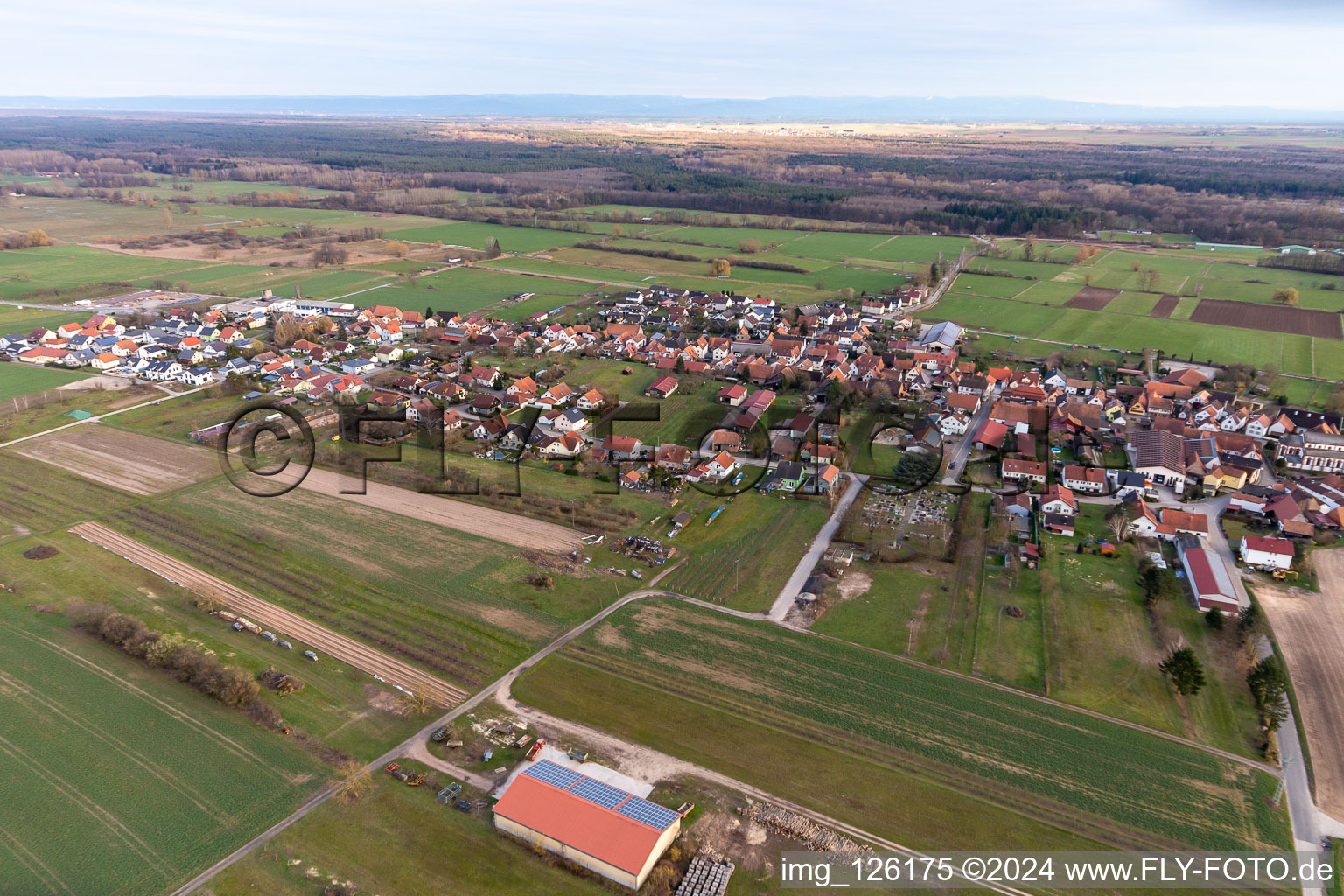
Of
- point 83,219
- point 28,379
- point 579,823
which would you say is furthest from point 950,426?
point 83,219

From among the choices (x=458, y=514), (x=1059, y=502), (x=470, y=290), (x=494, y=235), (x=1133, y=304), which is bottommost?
(x=458, y=514)

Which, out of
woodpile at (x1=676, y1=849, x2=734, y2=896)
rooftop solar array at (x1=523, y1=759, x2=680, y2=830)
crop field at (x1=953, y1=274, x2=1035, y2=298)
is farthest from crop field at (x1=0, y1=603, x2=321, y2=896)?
crop field at (x1=953, y1=274, x2=1035, y2=298)

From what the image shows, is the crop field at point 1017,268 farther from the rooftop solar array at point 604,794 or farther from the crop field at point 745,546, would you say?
the rooftop solar array at point 604,794

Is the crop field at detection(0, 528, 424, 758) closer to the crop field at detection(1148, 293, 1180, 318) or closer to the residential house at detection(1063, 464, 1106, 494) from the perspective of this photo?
the residential house at detection(1063, 464, 1106, 494)

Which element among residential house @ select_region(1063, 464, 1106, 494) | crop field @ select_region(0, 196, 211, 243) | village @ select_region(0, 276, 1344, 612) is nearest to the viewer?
village @ select_region(0, 276, 1344, 612)

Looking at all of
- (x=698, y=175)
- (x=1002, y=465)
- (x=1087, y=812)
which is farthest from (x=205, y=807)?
(x=698, y=175)

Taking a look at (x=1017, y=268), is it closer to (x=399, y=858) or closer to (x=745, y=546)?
(x=745, y=546)

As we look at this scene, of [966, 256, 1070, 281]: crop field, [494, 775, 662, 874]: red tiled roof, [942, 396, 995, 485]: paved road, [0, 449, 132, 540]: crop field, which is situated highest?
[966, 256, 1070, 281]: crop field

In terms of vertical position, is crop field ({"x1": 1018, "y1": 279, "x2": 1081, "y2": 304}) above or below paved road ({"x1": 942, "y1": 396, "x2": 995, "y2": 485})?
above

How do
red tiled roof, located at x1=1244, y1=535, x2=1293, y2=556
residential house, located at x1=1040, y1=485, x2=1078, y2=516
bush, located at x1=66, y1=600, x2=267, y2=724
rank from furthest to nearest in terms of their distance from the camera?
residential house, located at x1=1040, y1=485, x2=1078, y2=516 < red tiled roof, located at x1=1244, y1=535, x2=1293, y2=556 < bush, located at x1=66, y1=600, x2=267, y2=724
